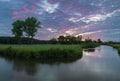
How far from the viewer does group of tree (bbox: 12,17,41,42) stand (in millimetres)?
68375

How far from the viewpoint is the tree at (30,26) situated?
68281 mm

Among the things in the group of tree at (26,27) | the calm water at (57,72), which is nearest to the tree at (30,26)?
the group of tree at (26,27)

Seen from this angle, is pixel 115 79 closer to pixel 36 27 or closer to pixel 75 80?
pixel 75 80

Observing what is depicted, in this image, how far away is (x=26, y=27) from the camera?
69.4 m

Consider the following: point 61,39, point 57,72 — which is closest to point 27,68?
point 57,72

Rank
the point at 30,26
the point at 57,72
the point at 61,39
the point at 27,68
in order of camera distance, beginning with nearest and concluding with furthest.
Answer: the point at 57,72
the point at 27,68
the point at 30,26
the point at 61,39

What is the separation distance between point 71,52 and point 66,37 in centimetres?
8308

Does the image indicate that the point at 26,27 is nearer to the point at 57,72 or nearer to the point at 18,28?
the point at 18,28

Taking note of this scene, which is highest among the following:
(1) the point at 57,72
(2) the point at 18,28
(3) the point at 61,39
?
(2) the point at 18,28

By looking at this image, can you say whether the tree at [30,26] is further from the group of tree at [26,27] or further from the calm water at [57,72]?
the calm water at [57,72]

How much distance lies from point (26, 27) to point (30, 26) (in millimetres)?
1987

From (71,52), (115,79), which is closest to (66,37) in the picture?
(71,52)

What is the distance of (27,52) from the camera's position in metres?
30.2

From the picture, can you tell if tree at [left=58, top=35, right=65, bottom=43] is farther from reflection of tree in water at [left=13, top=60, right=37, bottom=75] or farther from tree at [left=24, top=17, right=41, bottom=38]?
reflection of tree in water at [left=13, top=60, right=37, bottom=75]
